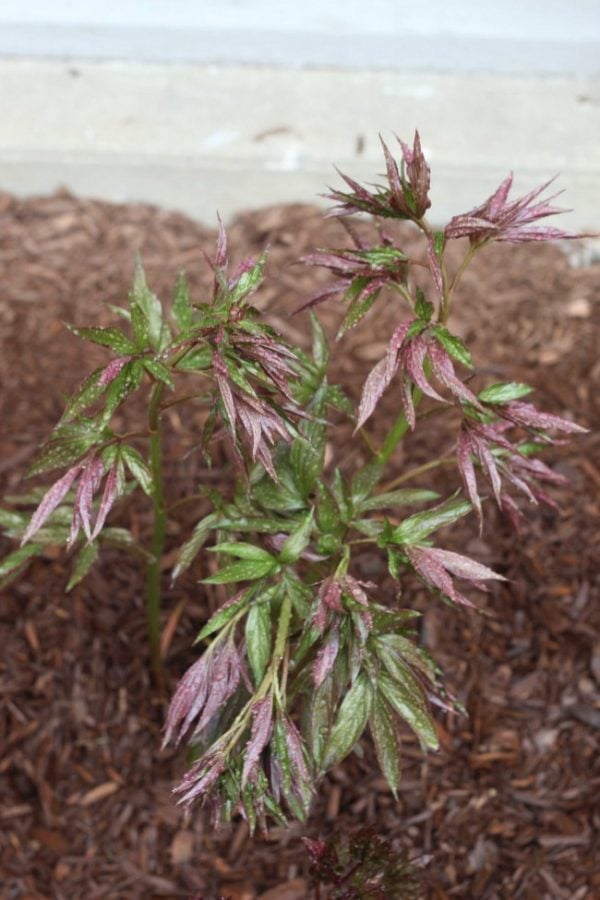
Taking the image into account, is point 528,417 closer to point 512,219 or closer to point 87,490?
point 512,219

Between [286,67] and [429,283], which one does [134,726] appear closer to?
[429,283]

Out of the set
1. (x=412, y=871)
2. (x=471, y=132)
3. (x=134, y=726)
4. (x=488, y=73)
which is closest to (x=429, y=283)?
(x=471, y=132)

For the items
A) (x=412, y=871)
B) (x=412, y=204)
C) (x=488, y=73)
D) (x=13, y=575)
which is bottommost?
(x=412, y=871)

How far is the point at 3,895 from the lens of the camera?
2037mm

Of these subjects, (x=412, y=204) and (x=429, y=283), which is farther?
(x=429, y=283)

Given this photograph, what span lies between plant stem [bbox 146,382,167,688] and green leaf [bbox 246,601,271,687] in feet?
0.83

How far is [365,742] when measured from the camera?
238cm

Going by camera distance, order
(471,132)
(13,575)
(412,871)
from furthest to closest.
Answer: (471,132), (13,575), (412,871)

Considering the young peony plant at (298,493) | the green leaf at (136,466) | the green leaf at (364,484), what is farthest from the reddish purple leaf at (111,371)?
the green leaf at (364,484)

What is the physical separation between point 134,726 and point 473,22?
2.33 metres

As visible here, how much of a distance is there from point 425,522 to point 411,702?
0.86 feet

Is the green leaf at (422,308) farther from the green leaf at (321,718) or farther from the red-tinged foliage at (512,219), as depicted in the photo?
the green leaf at (321,718)

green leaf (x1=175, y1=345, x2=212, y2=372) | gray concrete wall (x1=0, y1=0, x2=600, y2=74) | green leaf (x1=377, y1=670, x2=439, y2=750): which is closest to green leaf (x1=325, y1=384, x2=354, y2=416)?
green leaf (x1=175, y1=345, x2=212, y2=372)

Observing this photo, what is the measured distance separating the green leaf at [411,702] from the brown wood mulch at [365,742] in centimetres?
41
